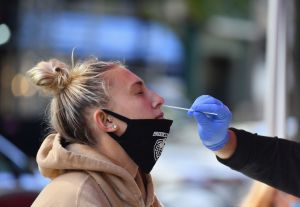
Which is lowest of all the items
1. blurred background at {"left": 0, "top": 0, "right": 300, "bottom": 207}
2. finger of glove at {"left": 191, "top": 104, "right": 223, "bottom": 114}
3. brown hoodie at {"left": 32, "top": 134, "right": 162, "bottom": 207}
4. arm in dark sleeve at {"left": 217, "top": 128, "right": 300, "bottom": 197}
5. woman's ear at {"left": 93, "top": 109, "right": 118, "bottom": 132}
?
blurred background at {"left": 0, "top": 0, "right": 300, "bottom": 207}

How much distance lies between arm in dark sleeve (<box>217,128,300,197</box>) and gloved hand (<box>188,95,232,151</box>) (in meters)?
0.11

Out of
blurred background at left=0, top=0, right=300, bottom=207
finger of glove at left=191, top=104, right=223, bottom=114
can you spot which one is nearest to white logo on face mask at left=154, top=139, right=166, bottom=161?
finger of glove at left=191, top=104, right=223, bottom=114

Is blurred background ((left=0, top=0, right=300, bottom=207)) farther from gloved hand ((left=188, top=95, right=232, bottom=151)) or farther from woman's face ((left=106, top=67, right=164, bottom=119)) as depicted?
woman's face ((left=106, top=67, right=164, bottom=119))

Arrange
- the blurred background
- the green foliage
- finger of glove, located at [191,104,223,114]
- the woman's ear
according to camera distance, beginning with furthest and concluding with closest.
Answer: the green foliage < the blurred background < finger of glove, located at [191,104,223,114] < the woman's ear

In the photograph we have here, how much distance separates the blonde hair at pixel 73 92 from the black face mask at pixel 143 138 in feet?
0.25

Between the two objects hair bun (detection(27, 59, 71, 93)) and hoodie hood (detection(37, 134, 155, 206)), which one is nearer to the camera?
hoodie hood (detection(37, 134, 155, 206))

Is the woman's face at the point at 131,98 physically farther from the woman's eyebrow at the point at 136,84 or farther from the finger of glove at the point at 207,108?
the finger of glove at the point at 207,108

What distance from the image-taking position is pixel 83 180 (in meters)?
2.12

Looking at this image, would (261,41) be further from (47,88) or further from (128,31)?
(47,88)

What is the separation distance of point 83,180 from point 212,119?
2.14ft

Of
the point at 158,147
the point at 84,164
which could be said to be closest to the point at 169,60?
the point at 158,147

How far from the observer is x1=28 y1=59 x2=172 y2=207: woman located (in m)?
2.15

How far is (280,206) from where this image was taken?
328 cm

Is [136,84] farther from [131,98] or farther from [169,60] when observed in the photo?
[169,60]
